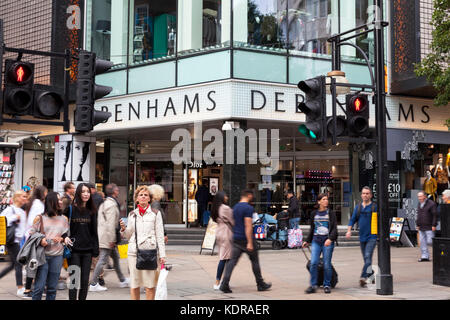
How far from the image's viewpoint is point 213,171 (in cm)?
2270

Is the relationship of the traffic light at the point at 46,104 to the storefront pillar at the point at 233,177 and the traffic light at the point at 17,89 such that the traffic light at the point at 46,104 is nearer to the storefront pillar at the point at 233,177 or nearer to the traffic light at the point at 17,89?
the traffic light at the point at 17,89

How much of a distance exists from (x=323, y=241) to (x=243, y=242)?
1.38 metres

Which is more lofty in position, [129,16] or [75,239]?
[129,16]

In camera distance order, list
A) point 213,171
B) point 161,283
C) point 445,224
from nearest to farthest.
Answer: point 161,283, point 445,224, point 213,171

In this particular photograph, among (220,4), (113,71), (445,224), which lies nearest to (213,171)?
(113,71)

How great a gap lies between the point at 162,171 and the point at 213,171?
2.22 m

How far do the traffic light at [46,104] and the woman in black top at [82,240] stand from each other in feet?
A: 3.84

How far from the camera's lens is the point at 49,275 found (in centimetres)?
765

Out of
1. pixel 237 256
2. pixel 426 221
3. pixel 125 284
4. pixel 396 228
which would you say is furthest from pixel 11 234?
pixel 396 228

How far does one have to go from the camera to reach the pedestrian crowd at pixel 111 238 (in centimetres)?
753

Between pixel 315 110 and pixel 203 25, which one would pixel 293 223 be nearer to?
pixel 203 25

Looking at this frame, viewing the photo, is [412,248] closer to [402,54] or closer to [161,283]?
[402,54]

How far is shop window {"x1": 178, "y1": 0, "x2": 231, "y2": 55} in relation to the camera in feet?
58.7
